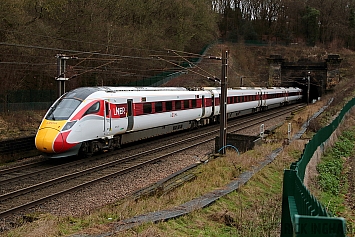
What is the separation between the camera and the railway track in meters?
11.4

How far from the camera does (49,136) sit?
15.3 metres

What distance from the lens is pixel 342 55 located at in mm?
64250

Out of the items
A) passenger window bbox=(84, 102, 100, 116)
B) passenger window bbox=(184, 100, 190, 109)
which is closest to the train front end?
passenger window bbox=(84, 102, 100, 116)

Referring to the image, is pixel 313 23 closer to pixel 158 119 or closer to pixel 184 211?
pixel 158 119

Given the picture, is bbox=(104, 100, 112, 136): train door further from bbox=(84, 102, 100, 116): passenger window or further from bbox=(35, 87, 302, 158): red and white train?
bbox=(84, 102, 100, 116): passenger window

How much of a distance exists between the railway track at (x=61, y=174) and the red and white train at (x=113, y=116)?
2.31 feet

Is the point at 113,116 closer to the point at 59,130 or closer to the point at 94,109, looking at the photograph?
the point at 94,109

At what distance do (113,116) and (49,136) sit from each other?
3.21 metres

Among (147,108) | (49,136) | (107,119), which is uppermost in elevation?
(147,108)

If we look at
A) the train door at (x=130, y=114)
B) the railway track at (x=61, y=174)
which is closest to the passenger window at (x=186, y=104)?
the railway track at (x=61, y=174)

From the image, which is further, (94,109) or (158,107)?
(158,107)

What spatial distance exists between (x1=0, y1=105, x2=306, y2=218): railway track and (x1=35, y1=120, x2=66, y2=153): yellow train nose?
762 millimetres

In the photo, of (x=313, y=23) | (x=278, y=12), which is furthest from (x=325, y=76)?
(x=278, y=12)

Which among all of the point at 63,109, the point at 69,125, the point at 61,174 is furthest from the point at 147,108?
the point at 61,174
